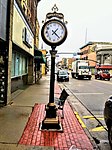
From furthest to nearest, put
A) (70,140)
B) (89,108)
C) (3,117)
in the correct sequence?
(89,108) → (3,117) → (70,140)

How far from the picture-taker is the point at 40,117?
10047 millimetres

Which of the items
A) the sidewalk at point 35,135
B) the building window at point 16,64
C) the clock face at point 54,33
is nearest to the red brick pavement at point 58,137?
the sidewalk at point 35,135

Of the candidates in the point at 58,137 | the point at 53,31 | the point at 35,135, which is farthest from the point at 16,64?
the point at 58,137

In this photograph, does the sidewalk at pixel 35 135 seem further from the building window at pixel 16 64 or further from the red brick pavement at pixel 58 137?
the building window at pixel 16 64

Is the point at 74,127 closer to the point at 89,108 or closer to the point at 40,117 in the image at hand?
the point at 40,117

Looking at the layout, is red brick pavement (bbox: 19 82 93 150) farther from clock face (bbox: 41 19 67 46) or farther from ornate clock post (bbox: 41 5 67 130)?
clock face (bbox: 41 19 67 46)

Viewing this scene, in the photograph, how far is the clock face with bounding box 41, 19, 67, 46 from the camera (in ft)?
27.8

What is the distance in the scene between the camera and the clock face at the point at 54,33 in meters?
8.47

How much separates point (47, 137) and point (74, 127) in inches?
64.6

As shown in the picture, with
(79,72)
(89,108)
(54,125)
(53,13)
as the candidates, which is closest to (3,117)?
(54,125)

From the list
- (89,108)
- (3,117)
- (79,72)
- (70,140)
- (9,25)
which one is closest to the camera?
(70,140)

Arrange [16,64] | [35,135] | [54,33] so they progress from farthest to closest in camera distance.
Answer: [16,64], [54,33], [35,135]

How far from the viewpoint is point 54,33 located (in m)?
8.48

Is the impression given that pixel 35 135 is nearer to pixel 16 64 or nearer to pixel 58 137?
pixel 58 137
